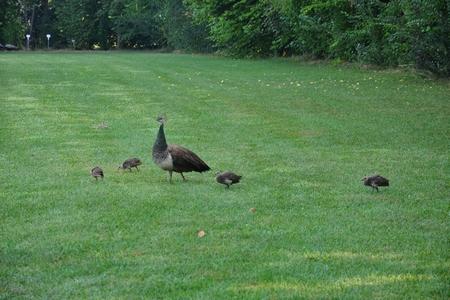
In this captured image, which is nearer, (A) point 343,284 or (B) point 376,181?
(A) point 343,284

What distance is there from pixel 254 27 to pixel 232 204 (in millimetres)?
32336

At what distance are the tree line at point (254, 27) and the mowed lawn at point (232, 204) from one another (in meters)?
5.93

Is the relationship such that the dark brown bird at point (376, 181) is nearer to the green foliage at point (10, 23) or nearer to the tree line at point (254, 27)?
the tree line at point (254, 27)

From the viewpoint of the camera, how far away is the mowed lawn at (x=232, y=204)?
20.6 ft

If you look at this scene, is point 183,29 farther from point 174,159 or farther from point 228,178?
point 228,178

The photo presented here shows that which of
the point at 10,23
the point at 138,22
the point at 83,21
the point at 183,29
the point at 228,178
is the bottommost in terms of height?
the point at 10,23

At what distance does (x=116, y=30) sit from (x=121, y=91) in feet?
170

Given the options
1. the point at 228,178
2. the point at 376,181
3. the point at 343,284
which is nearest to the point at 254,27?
the point at 228,178

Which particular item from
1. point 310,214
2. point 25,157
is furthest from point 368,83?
point 310,214

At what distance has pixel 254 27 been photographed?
40.6 meters

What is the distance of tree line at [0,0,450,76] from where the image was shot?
25000 mm

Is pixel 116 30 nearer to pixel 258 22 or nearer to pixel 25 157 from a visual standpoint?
pixel 258 22

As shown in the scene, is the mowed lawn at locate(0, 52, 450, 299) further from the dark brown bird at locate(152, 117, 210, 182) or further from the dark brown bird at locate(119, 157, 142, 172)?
the dark brown bird at locate(152, 117, 210, 182)

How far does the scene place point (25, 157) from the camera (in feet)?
39.8
